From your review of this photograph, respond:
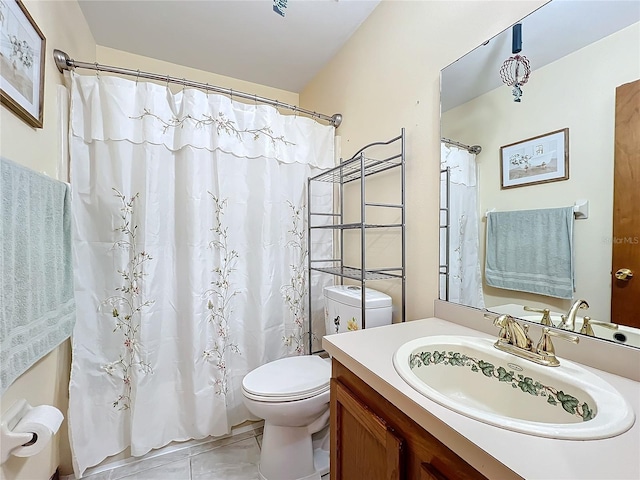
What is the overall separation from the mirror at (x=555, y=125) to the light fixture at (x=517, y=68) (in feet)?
0.04

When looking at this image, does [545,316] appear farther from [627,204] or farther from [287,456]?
[287,456]

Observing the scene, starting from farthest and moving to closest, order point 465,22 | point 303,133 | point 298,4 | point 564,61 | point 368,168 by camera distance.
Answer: point 303,133 < point 368,168 < point 298,4 < point 465,22 < point 564,61

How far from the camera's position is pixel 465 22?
108 centimetres

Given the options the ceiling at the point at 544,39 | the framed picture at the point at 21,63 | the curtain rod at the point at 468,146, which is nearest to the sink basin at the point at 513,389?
the curtain rod at the point at 468,146

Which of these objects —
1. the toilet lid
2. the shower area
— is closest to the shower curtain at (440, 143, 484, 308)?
the toilet lid

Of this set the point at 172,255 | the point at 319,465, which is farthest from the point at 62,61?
the point at 319,465

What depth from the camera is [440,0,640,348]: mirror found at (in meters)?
0.73

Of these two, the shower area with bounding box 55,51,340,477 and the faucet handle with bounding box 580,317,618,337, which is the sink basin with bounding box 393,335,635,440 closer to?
the faucet handle with bounding box 580,317,618,337

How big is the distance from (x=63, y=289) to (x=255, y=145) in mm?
1122

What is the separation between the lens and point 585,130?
30.1 inches

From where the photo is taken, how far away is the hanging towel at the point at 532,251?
2.66 feet

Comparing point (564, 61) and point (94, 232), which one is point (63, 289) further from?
point (564, 61)

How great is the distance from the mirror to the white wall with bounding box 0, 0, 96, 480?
160 centimetres

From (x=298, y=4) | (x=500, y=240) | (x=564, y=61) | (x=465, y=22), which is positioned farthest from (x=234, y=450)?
(x=298, y=4)
